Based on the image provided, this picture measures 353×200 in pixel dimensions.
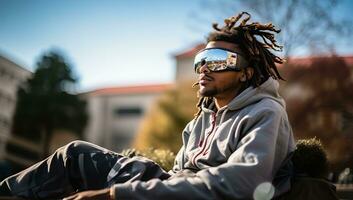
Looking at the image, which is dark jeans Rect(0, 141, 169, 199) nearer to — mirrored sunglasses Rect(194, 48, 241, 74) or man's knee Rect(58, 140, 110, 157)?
man's knee Rect(58, 140, 110, 157)

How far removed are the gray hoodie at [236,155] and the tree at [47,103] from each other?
41.8m

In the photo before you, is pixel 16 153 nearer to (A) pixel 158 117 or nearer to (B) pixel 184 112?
(A) pixel 158 117

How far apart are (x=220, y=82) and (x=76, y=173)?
3.29ft

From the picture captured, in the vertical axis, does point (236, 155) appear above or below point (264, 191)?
above

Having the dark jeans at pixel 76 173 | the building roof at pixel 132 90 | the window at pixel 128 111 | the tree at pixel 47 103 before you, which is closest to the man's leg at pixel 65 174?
the dark jeans at pixel 76 173

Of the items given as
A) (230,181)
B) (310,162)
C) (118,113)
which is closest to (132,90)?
(118,113)

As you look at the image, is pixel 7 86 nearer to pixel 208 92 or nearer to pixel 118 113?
pixel 118 113

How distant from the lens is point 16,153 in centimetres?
4550

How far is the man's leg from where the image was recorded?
2.56 meters

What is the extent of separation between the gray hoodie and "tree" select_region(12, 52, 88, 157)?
41.8m

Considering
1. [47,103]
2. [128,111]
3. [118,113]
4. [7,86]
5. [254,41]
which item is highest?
[254,41]

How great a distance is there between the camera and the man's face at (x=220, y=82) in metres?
2.81

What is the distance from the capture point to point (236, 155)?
7.48 ft

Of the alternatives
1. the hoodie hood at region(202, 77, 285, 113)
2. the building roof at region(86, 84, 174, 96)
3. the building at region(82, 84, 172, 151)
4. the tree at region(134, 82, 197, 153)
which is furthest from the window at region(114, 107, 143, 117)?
the hoodie hood at region(202, 77, 285, 113)
